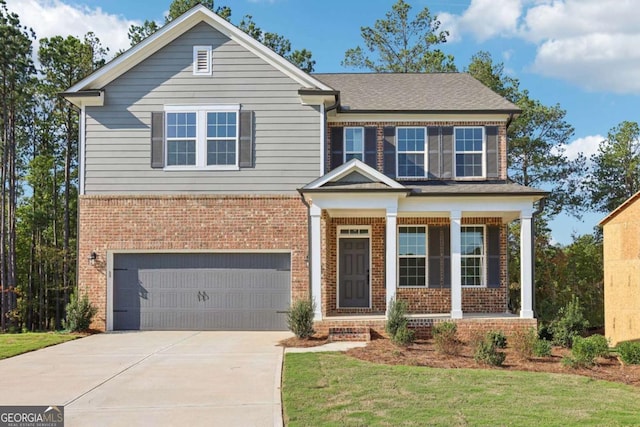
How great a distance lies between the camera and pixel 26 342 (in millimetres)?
13734

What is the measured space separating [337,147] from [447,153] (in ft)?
9.37

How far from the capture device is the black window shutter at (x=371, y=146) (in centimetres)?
1677

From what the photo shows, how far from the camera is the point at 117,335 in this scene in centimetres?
1489

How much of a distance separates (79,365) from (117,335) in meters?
4.26

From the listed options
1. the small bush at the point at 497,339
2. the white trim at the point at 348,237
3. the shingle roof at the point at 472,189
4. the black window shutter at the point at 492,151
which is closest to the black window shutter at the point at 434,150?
the shingle roof at the point at 472,189

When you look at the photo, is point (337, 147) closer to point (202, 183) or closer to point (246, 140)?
point (246, 140)

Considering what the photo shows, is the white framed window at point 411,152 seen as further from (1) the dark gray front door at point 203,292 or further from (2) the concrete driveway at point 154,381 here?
(2) the concrete driveway at point 154,381

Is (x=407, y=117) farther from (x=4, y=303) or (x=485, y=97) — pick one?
(x=4, y=303)

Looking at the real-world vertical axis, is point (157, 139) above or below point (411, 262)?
above

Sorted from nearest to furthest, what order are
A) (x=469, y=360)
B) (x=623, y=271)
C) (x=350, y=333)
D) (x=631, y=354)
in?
(x=631, y=354)
(x=469, y=360)
(x=350, y=333)
(x=623, y=271)

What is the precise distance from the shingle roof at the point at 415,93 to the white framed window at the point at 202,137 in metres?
2.99

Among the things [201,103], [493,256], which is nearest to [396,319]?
[493,256]

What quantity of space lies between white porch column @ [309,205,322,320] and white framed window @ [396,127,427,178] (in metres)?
3.07

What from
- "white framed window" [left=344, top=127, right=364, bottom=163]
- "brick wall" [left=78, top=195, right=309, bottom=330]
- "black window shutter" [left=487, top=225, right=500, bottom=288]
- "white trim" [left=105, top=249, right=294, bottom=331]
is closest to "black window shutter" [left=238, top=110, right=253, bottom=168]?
"brick wall" [left=78, top=195, right=309, bottom=330]
